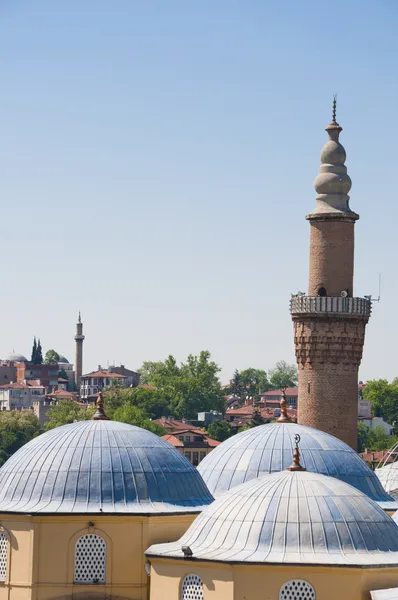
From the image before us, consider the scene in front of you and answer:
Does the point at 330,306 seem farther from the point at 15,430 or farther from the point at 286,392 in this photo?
the point at 286,392

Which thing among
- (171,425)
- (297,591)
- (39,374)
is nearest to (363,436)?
(171,425)

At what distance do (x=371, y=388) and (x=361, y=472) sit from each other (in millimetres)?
118456

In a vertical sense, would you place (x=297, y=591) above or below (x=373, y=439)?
below

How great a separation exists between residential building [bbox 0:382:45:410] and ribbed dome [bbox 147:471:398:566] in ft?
463

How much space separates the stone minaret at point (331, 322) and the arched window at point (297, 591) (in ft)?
80.9

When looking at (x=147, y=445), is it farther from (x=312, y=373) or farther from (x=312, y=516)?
(x=312, y=373)

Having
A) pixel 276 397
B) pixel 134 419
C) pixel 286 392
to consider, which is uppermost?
pixel 286 392

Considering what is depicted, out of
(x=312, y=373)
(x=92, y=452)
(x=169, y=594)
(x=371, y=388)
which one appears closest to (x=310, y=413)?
(x=312, y=373)

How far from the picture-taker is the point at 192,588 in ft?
85.3

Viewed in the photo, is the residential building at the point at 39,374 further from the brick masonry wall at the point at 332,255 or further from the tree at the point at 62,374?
the brick masonry wall at the point at 332,255

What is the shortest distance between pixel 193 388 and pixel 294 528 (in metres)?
122

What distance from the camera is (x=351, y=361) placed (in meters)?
50.7

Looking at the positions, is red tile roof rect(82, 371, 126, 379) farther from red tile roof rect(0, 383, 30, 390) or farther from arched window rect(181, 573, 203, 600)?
arched window rect(181, 573, 203, 600)

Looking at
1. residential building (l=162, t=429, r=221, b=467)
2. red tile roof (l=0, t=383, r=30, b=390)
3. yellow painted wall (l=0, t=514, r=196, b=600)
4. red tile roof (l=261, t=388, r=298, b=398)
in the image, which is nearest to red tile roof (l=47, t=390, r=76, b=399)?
red tile roof (l=0, t=383, r=30, b=390)
